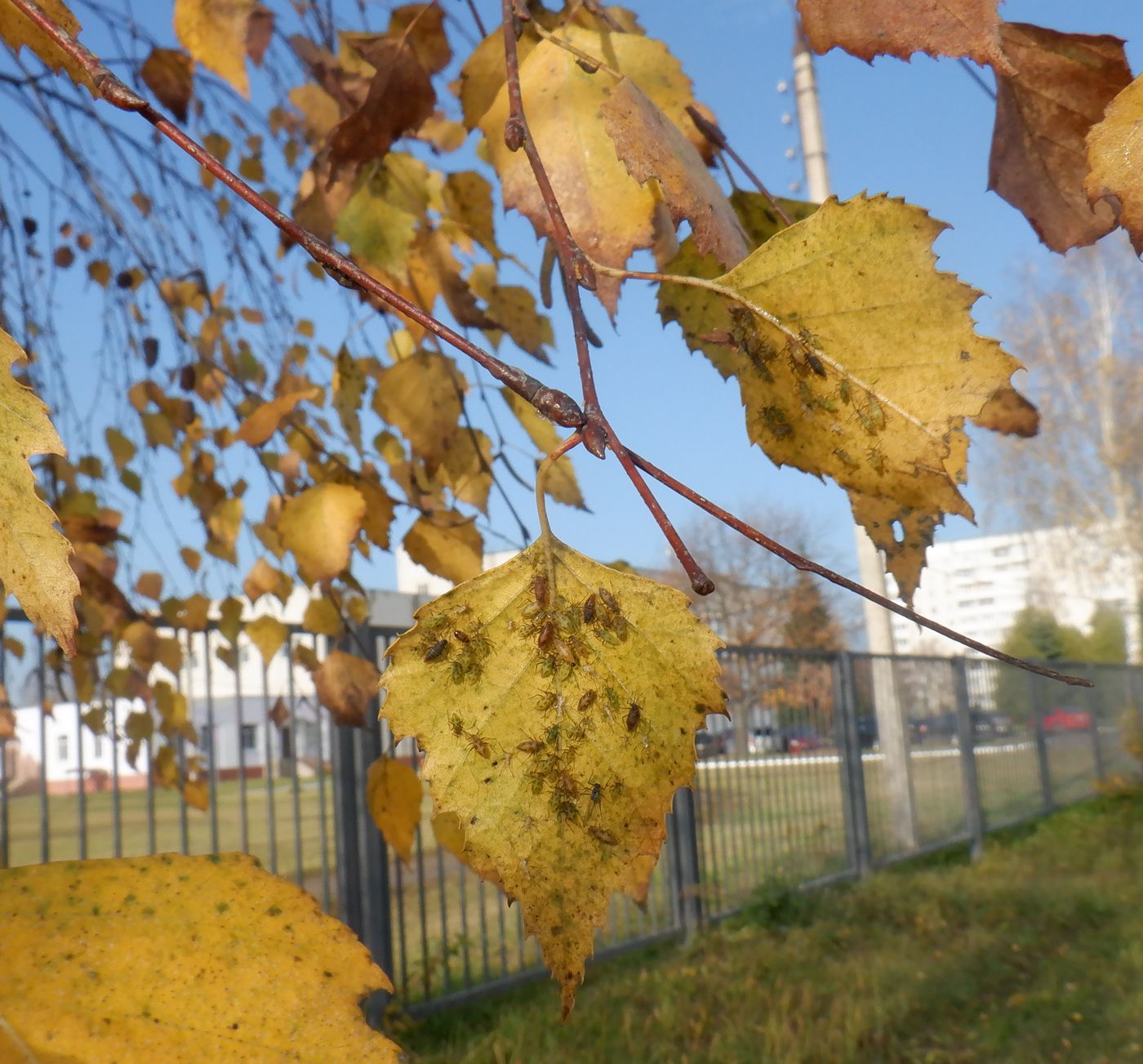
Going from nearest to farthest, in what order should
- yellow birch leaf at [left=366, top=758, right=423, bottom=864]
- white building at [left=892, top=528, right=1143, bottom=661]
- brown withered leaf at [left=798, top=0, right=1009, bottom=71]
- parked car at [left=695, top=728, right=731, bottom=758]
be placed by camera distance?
brown withered leaf at [left=798, top=0, right=1009, bottom=71] → yellow birch leaf at [left=366, top=758, right=423, bottom=864] → parked car at [left=695, top=728, right=731, bottom=758] → white building at [left=892, top=528, right=1143, bottom=661]

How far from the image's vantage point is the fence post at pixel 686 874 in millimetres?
4348

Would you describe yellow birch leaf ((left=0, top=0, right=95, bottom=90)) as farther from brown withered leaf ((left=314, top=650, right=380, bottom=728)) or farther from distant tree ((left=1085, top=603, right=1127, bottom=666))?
distant tree ((left=1085, top=603, right=1127, bottom=666))

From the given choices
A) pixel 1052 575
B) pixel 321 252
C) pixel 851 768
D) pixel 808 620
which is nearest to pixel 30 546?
pixel 321 252

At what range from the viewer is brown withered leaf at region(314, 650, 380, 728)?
1.03 m

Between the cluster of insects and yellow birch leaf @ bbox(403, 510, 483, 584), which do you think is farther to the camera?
yellow birch leaf @ bbox(403, 510, 483, 584)

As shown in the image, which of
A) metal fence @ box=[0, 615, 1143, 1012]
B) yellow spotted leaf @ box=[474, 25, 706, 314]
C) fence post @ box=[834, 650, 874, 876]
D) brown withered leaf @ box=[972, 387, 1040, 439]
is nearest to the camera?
yellow spotted leaf @ box=[474, 25, 706, 314]

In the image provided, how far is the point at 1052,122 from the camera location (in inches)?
17.9

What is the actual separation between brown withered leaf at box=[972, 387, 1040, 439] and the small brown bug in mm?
369

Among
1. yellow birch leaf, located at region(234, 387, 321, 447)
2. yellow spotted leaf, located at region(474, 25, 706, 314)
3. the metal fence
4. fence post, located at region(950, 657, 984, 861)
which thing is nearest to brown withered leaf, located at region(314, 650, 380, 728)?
the metal fence

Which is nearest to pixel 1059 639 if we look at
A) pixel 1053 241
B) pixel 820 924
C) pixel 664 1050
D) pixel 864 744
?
pixel 864 744

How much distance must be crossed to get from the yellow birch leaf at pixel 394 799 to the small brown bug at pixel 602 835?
1.96 ft

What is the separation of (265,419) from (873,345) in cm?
78

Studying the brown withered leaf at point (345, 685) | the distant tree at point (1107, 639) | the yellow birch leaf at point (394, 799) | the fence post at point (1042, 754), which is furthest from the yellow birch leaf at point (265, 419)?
the distant tree at point (1107, 639)

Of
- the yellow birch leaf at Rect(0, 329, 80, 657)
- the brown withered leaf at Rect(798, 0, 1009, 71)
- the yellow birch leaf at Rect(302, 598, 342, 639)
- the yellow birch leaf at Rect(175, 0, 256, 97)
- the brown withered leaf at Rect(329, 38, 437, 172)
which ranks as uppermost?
the yellow birch leaf at Rect(175, 0, 256, 97)
